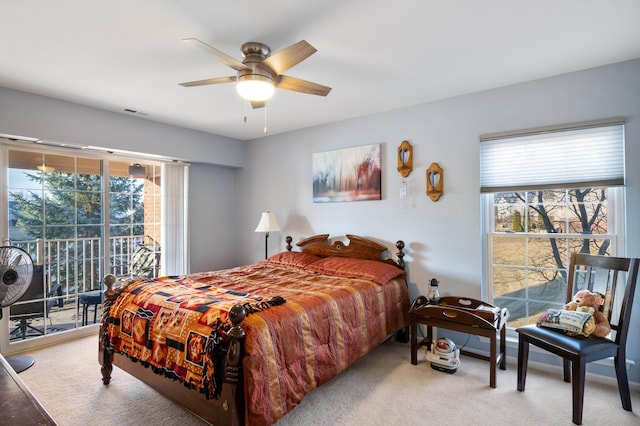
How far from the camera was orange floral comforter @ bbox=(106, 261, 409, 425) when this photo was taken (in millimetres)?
1775

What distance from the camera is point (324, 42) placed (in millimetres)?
2195

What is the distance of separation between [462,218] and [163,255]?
12.2 feet

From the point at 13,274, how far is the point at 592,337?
177 inches

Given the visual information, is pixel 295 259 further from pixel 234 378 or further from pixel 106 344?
pixel 234 378

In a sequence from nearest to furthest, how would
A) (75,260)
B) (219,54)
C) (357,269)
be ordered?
(219,54) → (357,269) → (75,260)

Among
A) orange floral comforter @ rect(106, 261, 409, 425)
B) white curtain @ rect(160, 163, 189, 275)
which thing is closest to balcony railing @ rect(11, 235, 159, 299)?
white curtain @ rect(160, 163, 189, 275)

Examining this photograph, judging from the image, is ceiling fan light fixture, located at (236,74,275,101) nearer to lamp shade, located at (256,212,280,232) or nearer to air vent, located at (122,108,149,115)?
air vent, located at (122,108,149,115)

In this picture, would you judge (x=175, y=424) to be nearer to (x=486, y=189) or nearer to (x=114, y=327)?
(x=114, y=327)

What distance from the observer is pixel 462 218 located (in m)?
3.19

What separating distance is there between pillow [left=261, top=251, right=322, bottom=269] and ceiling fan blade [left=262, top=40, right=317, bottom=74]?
7.23ft

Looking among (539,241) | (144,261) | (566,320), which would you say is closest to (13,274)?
(144,261)

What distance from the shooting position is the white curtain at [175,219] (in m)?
4.31

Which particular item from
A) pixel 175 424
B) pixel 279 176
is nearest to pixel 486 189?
pixel 279 176

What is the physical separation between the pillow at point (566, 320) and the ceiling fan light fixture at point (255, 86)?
2.58 metres
